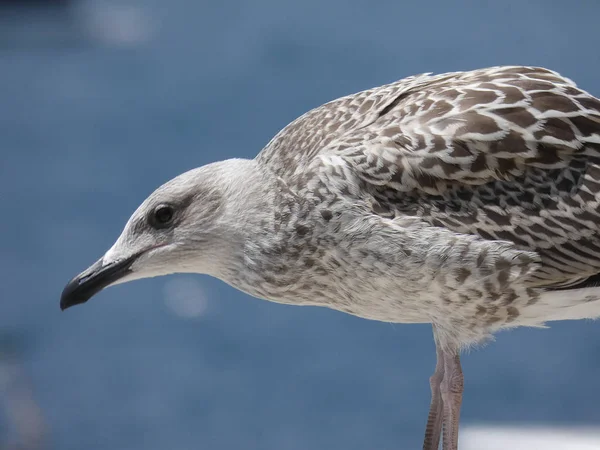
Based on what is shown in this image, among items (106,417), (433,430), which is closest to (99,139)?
(106,417)

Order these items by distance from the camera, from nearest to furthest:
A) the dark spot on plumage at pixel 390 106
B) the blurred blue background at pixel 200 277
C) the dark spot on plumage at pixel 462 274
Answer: the dark spot on plumage at pixel 462 274, the dark spot on plumage at pixel 390 106, the blurred blue background at pixel 200 277

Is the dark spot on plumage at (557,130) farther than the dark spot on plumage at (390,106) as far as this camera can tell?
No

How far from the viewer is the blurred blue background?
16.2ft

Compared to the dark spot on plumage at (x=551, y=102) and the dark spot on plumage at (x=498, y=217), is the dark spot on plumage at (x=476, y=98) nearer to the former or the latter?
the dark spot on plumage at (x=551, y=102)

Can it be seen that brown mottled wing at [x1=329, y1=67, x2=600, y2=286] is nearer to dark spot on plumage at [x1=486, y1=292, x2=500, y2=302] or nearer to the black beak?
dark spot on plumage at [x1=486, y1=292, x2=500, y2=302]

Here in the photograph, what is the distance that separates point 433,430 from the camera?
2275mm

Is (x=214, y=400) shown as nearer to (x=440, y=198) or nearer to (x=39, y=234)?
(x=39, y=234)

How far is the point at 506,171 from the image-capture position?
1.90 metres

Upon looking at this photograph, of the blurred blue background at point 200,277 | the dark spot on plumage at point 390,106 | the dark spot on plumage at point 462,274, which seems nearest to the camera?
the dark spot on plumage at point 462,274

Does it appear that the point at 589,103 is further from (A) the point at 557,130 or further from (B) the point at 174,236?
(B) the point at 174,236

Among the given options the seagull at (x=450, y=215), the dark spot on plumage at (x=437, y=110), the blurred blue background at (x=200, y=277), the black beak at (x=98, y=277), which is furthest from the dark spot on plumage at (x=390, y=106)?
the blurred blue background at (x=200, y=277)

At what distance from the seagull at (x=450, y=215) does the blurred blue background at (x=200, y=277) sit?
2.69m

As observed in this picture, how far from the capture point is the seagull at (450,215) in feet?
6.20

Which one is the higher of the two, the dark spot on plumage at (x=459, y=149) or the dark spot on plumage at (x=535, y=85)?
the dark spot on plumage at (x=535, y=85)
